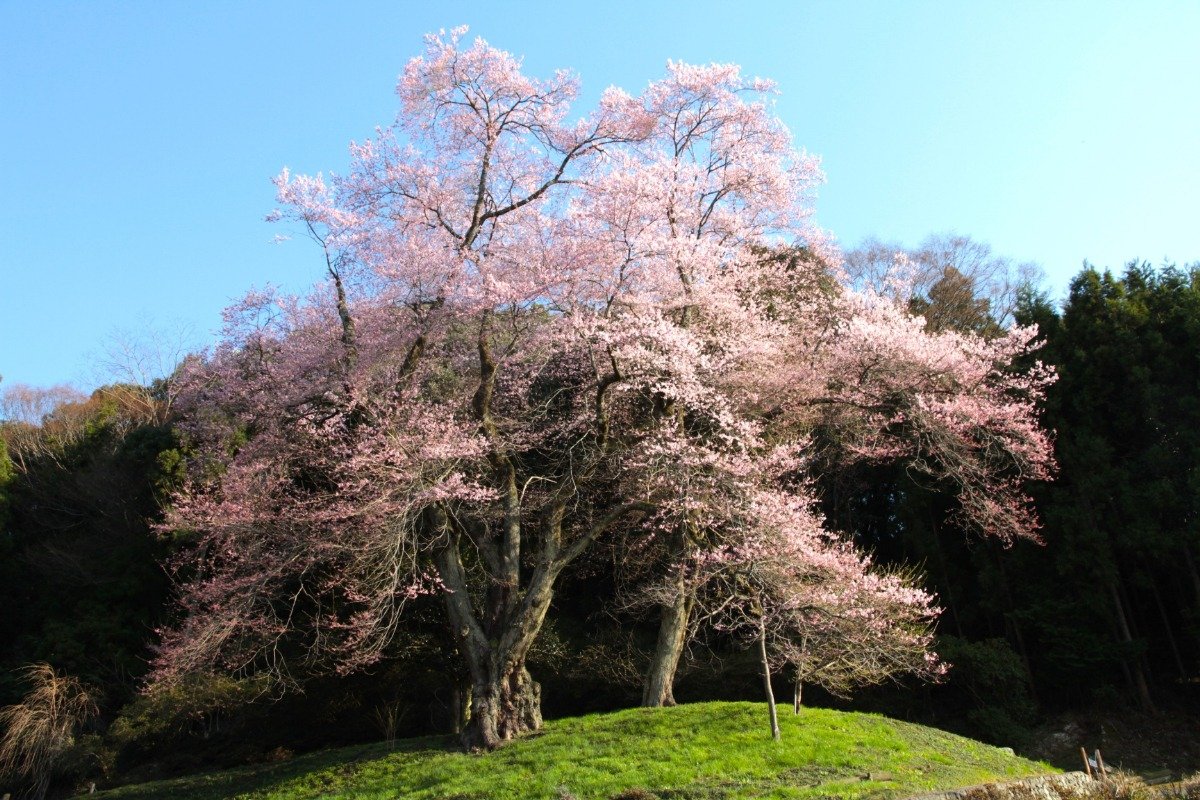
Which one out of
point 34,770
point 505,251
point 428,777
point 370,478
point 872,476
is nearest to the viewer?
point 428,777

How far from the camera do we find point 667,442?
36.8 ft

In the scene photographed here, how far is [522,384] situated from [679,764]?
695 cm

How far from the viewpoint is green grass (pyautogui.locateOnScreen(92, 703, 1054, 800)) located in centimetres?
823

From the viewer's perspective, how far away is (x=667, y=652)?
12.0 m

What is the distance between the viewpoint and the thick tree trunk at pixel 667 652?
11.7 m

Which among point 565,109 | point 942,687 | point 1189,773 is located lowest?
point 1189,773

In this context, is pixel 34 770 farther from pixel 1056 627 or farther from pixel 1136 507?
pixel 1136 507

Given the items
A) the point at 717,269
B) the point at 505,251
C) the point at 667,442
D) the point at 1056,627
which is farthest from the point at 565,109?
the point at 1056,627

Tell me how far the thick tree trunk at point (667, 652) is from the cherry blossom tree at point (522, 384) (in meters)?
0.04

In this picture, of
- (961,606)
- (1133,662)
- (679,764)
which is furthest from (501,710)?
(1133,662)

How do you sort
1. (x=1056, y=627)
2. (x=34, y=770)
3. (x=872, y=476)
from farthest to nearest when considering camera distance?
(x=872, y=476) < (x=1056, y=627) < (x=34, y=770)

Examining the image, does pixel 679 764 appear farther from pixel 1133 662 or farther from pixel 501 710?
pixel 1133 662

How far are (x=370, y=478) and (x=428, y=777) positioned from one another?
375cm

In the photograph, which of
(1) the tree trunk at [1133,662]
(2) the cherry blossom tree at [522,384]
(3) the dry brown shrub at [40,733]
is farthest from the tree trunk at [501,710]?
(1) the tree trunk at [1133,662]
